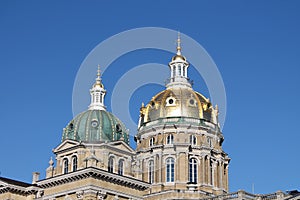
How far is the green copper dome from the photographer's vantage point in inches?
2931

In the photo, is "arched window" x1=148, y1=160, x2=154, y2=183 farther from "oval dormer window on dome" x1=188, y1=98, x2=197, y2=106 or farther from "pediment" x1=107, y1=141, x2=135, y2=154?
"pediment" x1=107, y1=141, x2=135, y2=154

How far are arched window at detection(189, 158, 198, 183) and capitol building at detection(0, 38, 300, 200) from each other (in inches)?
5.9

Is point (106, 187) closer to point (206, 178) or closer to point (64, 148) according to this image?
point (64, 148)

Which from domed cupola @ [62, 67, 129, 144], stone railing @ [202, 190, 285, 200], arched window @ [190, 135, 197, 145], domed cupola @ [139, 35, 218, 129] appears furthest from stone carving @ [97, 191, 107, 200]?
domed cupola @ [139, 35, 218, 129]

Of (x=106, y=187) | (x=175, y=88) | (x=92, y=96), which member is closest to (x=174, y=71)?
(x=175, y=88)

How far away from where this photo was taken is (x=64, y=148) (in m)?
74.6

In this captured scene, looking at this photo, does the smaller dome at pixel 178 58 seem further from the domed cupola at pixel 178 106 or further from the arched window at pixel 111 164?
the arched window at pixel 111 164

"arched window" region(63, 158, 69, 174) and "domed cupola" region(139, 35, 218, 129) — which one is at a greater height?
"domed cupola" region(139, 35, 218, 129)

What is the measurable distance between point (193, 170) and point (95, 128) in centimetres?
1799

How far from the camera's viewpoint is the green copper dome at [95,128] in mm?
74438

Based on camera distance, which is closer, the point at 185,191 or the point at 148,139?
the point at 185,191

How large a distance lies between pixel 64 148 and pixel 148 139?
1774 cm

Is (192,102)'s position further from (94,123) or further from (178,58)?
(94,123)

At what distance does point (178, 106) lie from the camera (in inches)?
3472
